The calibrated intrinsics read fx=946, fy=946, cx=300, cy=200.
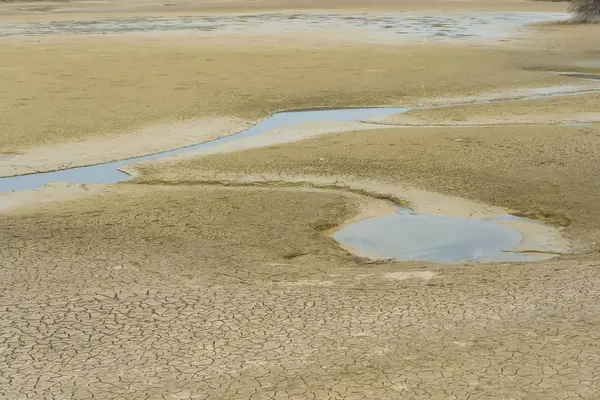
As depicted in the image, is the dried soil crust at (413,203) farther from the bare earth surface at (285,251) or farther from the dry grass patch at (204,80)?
the dry grass patch at (204,80)

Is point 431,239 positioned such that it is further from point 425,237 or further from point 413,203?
point 413,203

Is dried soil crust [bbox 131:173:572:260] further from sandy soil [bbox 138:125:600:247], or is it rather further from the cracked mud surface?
the cracked mud surface

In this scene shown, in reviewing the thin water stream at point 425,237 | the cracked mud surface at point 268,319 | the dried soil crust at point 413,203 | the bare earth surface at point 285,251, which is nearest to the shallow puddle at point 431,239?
the thin water stream at point 425,237

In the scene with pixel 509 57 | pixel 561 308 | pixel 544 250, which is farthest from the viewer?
pixel 509 57

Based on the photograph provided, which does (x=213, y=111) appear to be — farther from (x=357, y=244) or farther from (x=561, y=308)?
(x=561, y=308)

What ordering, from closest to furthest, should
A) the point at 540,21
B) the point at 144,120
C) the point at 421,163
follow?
the point at 421,163 < the point at 144,120 < the point at 540,21

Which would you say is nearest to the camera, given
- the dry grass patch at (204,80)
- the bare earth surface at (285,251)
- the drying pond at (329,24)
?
the bare earth surface at (285,251)

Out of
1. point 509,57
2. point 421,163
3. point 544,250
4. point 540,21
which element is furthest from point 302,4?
point 544,250
